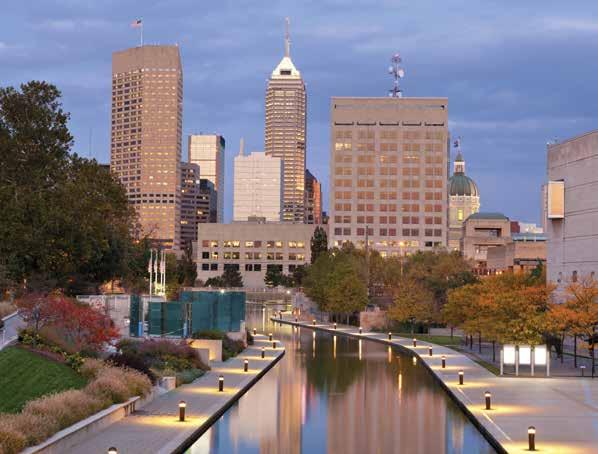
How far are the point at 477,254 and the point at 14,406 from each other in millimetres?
167196

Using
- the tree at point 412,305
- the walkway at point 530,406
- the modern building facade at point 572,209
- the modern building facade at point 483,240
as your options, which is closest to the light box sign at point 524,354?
the walkway at point 530,406

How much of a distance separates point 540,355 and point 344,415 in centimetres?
1584

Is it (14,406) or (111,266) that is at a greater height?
(111,266)

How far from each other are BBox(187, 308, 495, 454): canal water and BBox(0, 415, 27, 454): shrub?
582 centimetres

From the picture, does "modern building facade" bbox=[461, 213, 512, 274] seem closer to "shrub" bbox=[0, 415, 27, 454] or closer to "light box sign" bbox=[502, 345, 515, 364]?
"light box sign" bbox=[502, 345, 515, 364]

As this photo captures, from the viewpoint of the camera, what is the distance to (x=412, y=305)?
82062mm

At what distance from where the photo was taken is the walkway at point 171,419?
977 inches

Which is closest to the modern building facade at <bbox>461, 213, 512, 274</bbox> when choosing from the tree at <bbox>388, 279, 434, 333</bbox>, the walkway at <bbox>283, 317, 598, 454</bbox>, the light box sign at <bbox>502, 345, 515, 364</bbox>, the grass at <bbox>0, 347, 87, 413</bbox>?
the tree at <bbox>388, 279, 434, 333</bbox>

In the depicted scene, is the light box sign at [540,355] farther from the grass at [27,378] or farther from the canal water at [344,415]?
the grass at [27,378]

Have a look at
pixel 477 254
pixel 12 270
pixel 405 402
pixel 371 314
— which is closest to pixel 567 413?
pixel 405 402

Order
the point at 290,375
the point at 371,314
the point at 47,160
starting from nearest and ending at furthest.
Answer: the point at 290,375 → the point at 47,160 → the point at 371,314

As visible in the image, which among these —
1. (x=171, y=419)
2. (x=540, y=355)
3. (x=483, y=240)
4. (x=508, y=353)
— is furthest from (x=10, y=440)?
(x=483, y=240)

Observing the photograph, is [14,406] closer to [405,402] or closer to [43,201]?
[405,402]

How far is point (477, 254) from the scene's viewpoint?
188625 millimetres
